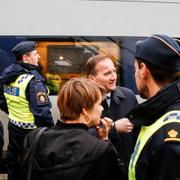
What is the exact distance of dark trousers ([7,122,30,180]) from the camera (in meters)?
4.57

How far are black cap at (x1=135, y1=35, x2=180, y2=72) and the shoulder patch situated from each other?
0.27 meters

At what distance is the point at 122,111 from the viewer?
10.7 ft

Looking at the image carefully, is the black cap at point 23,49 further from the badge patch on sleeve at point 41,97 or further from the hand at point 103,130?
the hand at point 103,130

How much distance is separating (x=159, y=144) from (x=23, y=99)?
3.06 metres

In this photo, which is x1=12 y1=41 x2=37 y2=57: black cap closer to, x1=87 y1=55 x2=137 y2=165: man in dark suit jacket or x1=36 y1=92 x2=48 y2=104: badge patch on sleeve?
x1=36 y1=92 x2=48 y2=104: badge patch on sleeve

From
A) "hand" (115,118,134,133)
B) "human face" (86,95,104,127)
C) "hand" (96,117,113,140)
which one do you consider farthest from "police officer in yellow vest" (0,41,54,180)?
"human face" (86,95,104,127)

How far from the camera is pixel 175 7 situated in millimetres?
6090

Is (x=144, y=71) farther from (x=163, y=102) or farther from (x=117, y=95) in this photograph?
(x=117, y=95)

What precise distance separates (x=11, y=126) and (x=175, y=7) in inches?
118

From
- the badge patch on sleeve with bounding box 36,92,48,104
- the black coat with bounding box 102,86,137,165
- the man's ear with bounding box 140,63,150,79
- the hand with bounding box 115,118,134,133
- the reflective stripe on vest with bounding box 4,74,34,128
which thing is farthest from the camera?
the reflective stripe on vest with bounding box 4,74,34,128

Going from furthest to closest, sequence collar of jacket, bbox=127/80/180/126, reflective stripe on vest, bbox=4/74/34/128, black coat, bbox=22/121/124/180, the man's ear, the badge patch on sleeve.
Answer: reflective stripe on vest, bbox=4/74/34/128 → the badge patch on sleeve → black coat, bbox=22/121/124/180 → the man's ear → collar of jacket, bbox=127/80/180/126

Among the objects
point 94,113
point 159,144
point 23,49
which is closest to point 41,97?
point 23,49

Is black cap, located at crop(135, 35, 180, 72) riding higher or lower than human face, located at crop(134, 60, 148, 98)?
higher

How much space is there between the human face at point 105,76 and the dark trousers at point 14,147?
5.24ft
